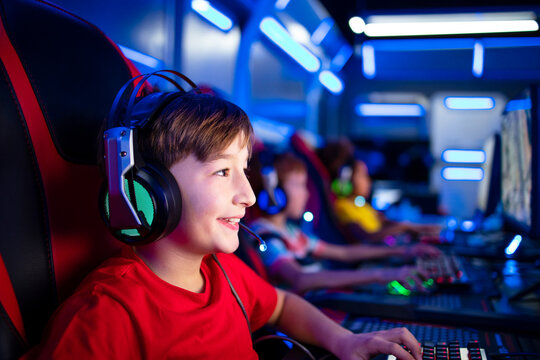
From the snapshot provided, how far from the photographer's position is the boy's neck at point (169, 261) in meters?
0.76

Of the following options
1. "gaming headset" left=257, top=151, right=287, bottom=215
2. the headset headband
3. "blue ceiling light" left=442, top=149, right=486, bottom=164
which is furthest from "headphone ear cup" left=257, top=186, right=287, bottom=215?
"blue ceiling light" left=442, top=149, right=486, bottom=164

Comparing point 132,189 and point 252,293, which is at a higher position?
point 132,189

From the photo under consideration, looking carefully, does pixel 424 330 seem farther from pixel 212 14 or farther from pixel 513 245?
pixel 212 14

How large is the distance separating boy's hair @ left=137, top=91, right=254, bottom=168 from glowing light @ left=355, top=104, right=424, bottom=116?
4.16 metres

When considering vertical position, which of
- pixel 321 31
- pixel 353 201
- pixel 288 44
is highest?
pixel 321 31

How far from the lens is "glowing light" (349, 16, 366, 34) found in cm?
190

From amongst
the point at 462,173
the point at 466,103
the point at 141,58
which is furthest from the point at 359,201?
the point at 466,103

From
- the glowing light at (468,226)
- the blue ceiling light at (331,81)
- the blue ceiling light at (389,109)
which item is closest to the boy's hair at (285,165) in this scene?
the glowing light at (468,226)

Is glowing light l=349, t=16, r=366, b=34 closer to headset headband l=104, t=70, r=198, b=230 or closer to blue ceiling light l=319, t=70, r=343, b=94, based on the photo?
headset headband l=104, t=70, r=198, b=230

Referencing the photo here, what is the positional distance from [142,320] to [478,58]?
193 cm

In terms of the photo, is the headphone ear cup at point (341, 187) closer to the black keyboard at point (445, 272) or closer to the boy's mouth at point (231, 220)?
the black keyboard at point (445, 272)

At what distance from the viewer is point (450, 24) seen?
1859mm

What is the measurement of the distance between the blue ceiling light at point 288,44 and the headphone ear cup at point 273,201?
3.20 feet

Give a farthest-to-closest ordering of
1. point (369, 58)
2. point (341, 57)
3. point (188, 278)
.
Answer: point (341, 57) → point (369, 58) → point (188, 278)
